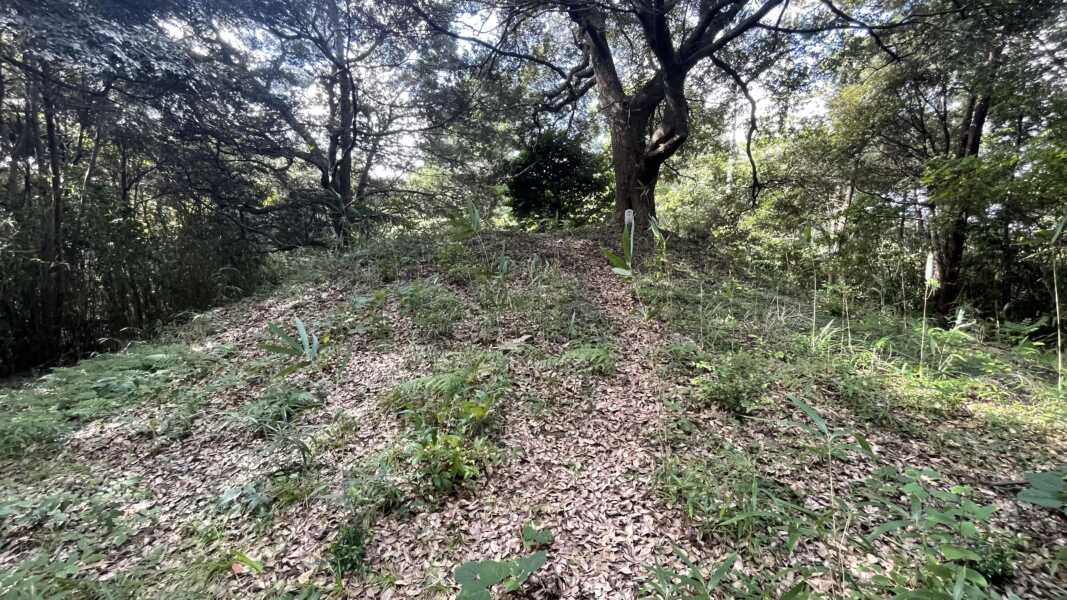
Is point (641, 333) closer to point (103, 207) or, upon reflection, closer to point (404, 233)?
point (404, 233)

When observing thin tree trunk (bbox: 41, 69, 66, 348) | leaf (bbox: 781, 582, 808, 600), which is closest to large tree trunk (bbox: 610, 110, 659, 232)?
leaf (bbox: 781, 582, 808, 600)

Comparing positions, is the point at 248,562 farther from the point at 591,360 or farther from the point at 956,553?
the point at 956,553

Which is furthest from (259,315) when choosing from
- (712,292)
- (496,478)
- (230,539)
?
(712,292)

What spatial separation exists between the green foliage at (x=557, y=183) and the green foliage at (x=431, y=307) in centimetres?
416

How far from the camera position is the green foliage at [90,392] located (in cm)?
248

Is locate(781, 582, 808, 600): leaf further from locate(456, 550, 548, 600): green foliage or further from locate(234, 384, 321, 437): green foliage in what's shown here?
locate(234, 384, 321, 437): green foliage

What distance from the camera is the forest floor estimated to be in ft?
→ 4.82

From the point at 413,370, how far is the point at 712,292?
128 inches

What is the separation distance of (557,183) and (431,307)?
5.66 m

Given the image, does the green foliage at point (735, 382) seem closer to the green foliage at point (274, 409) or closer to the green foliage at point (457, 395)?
the green foliage at point (457, 395)

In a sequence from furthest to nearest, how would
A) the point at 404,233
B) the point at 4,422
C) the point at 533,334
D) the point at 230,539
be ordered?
the point at 404,233 < the point at 533,334 < the point at 4,422 < the point at 230,539

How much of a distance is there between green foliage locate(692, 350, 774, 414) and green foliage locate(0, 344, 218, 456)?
386 centimetres

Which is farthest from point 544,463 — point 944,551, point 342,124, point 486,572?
point 342,124

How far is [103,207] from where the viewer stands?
4527mm
